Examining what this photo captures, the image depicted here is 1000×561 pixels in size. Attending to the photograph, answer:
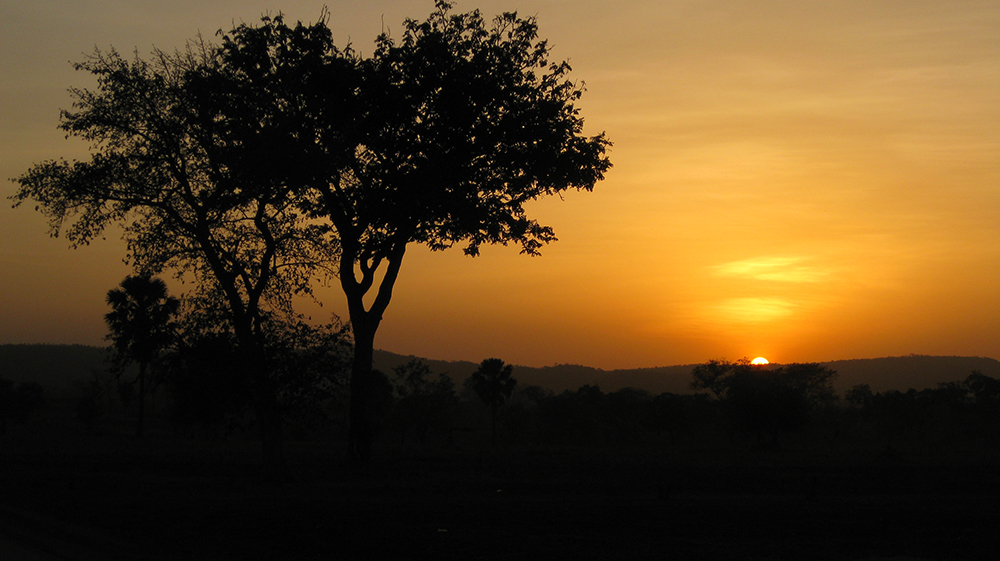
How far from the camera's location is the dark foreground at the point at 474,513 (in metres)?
12.0

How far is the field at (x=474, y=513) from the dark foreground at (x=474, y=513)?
0.05 meters

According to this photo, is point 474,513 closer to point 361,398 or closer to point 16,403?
point 361,398

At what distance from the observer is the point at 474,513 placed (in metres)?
Answer: 16.5

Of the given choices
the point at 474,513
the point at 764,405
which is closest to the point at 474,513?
the point at 474,513

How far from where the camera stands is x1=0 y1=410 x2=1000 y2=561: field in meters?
12.0

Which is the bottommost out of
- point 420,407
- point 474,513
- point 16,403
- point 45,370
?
point 474,513

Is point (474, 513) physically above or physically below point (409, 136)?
below

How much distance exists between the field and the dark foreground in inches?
2.0

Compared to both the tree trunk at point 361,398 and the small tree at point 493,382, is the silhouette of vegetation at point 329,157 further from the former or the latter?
the small tree at point 493,382

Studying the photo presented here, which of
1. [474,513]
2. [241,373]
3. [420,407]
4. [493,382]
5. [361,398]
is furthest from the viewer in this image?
[493,382]

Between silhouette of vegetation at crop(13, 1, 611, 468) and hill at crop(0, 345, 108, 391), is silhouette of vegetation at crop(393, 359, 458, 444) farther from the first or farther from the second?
hill at crop(0, 345, 108, 391)

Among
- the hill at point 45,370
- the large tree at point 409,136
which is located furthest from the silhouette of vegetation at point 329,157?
the hill at point 45,370

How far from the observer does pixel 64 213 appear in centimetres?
2388

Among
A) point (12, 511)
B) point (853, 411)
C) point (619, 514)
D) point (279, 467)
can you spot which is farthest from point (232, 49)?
point (853, 411)
